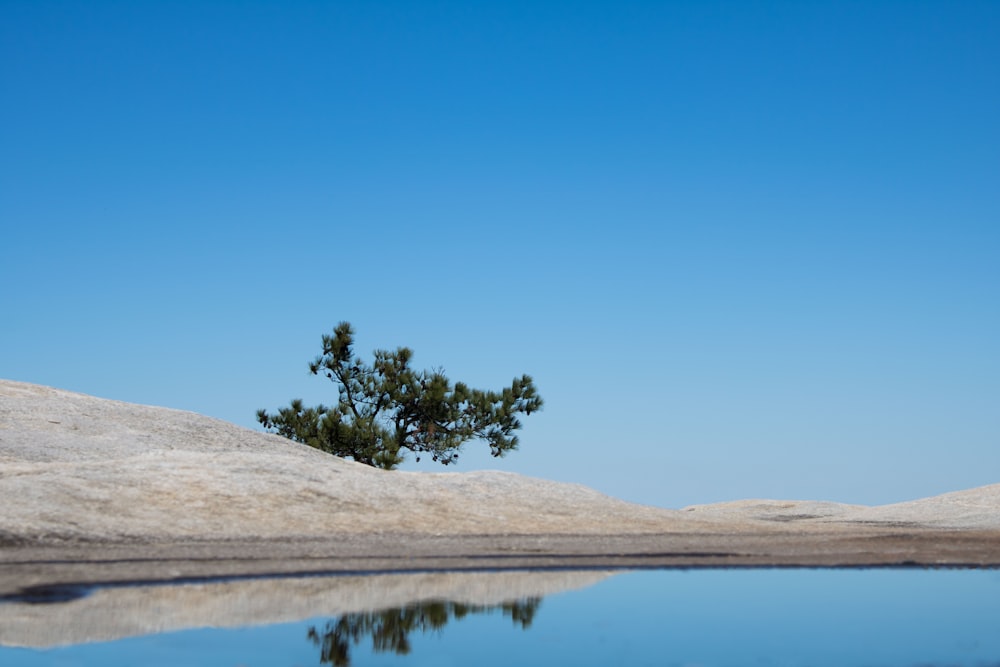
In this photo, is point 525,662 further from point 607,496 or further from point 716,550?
point 607,496

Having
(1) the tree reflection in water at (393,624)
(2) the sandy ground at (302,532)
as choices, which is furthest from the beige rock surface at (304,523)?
(1) the tree reflection in water at (393,624)

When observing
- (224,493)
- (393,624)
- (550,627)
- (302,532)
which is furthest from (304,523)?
(550,627)

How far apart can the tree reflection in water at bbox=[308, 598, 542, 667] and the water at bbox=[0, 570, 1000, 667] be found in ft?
0.07

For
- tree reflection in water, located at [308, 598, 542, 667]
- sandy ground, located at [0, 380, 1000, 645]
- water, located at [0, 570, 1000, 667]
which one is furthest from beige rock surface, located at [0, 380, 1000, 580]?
tree reflection in water, located at [308, 598, 542, 667]

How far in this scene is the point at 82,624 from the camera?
38.1 feet

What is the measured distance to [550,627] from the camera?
12016mm

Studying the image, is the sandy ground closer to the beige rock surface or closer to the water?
the beige rock surface

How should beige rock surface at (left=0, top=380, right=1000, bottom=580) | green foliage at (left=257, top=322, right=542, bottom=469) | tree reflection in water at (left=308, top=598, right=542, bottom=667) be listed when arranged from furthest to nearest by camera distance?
green foliage at (left=257, top=322, right=542, bottom=469)
beige rock surface at (left=0, top=380, right=1000, bottom=580)
tree reflection in water at (left=308, top=598, right=542, bottom=667)

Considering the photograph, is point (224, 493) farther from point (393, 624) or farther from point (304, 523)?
point (393, 624)

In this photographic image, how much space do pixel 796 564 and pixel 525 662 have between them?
424 inches

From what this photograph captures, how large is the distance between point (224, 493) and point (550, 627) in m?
15.1

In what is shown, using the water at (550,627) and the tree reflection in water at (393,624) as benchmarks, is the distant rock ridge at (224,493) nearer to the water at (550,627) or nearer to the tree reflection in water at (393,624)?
the water at (550,627)

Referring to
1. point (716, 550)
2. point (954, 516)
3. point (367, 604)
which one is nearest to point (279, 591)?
point (367, 604)

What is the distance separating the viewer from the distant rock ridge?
73.2 feet
